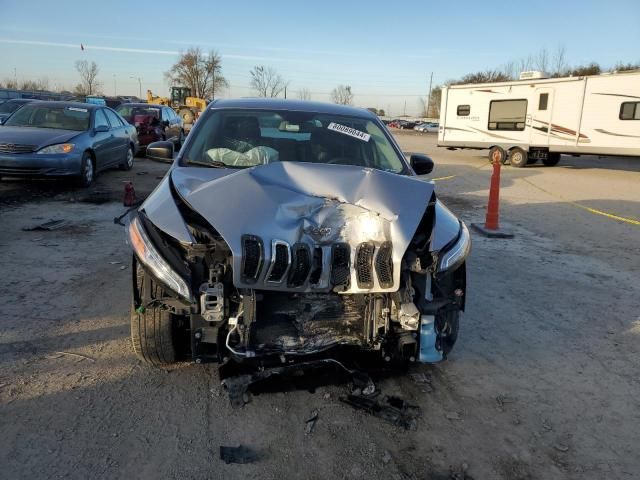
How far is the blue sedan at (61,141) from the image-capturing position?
8.59 meters

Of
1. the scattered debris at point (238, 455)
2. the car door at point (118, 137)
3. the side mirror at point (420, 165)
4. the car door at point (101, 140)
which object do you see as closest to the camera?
the scattered debris at point (238, 455)

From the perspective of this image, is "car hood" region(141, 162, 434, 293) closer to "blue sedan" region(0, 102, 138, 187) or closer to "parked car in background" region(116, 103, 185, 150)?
"blue sedan" region(0, 102, 138, 187)

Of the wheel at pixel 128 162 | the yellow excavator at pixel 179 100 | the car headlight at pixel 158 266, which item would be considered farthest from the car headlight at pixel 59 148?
the yellow excavator at pixel 179 100

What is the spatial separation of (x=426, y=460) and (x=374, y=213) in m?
1.34

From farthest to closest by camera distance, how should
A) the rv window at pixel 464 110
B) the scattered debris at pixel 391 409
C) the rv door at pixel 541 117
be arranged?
the rv window at pixel 464 110
the rv door at pixel 541 117
the scattered debris at pixel 391 409

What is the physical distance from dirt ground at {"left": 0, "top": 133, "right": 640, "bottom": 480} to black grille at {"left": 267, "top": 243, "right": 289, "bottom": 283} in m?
0.86

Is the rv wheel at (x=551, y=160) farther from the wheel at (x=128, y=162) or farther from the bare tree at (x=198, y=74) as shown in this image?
the bare tree at (x=198, y=74)

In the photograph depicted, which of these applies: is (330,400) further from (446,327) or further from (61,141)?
(61,141)

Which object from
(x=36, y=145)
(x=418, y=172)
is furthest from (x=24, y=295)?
(x=36, y=145)

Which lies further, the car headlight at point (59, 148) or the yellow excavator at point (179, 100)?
the yellow excavator at point (179, 100)

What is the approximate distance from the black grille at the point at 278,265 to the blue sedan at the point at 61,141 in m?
7.63

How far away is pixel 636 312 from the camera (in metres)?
4.70

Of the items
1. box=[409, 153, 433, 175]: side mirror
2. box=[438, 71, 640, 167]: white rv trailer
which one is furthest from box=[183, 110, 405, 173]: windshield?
box=[438, 71, 640, 167]: white rv trailer

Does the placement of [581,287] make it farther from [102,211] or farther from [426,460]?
[102,211]
